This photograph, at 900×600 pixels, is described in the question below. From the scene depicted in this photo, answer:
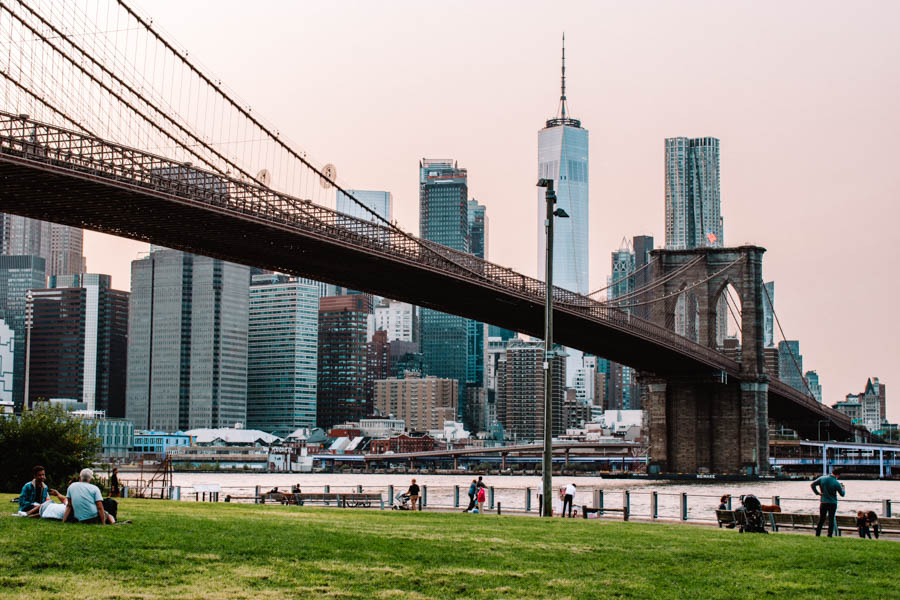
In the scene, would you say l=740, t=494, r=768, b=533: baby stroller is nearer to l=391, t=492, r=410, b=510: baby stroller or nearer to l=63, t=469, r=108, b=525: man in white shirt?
l=391, t=492, r=410, b=510: baby stroller

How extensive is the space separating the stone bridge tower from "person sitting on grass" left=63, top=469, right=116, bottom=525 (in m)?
64.6

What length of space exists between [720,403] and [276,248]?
41.3m

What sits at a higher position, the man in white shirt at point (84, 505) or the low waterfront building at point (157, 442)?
the man in white shirt at point (84, 505)

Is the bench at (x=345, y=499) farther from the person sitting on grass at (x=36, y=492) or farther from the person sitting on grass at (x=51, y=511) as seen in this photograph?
the person sitting on grass at (x=51, y=511)

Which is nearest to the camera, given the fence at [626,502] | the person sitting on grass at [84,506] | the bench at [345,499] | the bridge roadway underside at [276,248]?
the person sitting on grass at [84,506]

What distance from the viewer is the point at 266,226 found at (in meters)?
43.0

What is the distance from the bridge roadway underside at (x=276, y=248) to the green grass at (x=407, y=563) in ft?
73.5

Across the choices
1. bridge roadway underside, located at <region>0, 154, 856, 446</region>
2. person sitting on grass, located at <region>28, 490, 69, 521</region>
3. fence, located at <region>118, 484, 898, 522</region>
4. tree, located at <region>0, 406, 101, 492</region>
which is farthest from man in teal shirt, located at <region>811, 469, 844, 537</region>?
bridge roadway underside, located at <region>0, 154, 856, 446</region>

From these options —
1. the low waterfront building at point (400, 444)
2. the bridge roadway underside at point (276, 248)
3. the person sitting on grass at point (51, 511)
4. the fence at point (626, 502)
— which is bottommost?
the low waterfront building at point (400, 444)

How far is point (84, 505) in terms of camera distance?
14.6m

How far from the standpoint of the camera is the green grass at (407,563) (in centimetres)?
1076

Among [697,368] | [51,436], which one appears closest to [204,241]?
[51,436]

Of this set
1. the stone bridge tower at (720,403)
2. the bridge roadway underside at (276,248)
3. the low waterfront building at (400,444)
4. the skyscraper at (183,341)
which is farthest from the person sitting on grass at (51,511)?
the skyscraper at (183,341)

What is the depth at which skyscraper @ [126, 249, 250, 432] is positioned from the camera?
7579 inches
